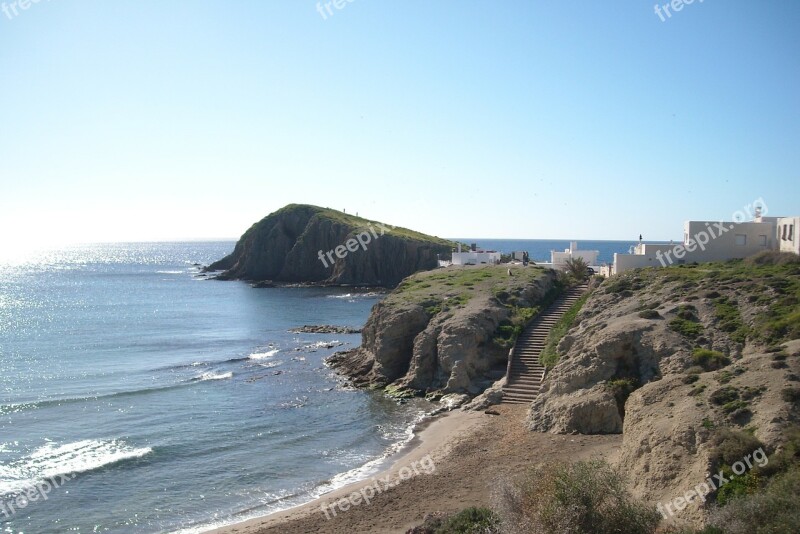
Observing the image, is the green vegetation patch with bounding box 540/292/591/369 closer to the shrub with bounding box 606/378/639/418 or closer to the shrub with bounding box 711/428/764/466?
the shrub with bounding box 606/378/639/418

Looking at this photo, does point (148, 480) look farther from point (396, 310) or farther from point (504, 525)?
point (396, 310)

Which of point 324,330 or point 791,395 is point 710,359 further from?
point 324,330

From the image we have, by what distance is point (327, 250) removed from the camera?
127m

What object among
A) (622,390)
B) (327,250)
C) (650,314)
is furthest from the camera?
(327,250)

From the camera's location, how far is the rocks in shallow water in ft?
207

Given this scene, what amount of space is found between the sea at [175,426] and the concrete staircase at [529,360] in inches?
200

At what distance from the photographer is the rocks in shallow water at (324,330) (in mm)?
63094

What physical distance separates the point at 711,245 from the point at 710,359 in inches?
782

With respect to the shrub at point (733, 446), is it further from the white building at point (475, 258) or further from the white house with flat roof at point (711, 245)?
the white building at point (475, 258)

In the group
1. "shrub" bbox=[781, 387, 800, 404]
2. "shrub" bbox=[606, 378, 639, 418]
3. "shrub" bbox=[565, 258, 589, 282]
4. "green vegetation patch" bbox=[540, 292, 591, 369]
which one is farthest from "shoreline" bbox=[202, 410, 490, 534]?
"shrub" bbox=[565, 258, 589, 282]

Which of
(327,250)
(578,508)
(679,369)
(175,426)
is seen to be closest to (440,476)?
(679,369)

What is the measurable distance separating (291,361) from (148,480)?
24672mm

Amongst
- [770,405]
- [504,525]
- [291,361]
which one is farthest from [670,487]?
[291,361]

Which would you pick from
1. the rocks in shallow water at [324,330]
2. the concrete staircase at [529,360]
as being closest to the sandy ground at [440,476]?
the concrete staircase at [529,360]
